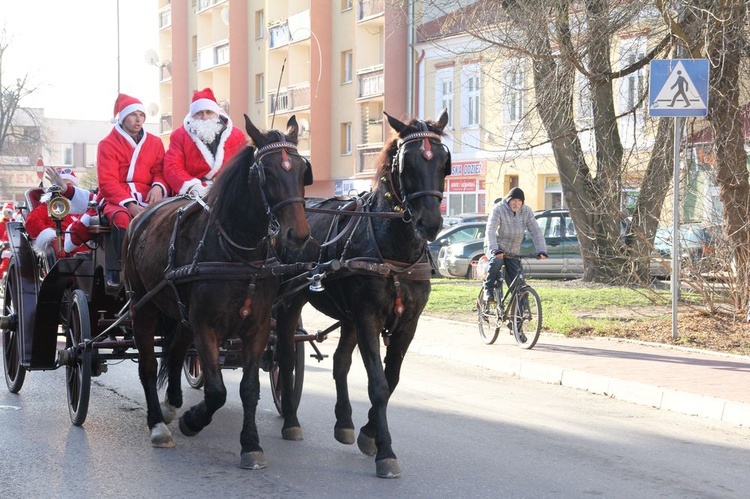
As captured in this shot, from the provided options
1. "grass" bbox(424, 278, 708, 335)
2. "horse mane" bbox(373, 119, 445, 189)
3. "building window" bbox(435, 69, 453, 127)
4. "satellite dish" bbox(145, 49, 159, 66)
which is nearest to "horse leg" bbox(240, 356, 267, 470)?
"horse mane" bbox(373, 119, 445, 189)

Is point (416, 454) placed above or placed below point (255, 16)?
below

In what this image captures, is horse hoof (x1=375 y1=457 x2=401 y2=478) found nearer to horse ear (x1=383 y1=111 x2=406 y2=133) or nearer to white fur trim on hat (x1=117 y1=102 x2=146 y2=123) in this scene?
horse ear (x1=383 y1=111 x2=406 y2=133)

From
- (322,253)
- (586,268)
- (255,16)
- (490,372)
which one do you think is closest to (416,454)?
(322,253)

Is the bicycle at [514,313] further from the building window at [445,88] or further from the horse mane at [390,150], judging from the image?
the building window at [445,88]

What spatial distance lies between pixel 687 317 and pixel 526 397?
5.10 metres

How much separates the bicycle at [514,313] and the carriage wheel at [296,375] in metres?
4.85

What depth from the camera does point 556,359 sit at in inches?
466

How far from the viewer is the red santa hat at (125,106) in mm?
8945

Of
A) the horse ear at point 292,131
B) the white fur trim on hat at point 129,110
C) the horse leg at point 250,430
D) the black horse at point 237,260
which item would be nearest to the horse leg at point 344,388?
the black horse at point 237,260

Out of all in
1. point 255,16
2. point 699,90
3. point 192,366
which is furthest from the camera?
point 255,16

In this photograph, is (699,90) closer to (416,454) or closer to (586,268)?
(416,454)

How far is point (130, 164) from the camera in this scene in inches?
348

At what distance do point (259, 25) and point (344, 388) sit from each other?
47.0m

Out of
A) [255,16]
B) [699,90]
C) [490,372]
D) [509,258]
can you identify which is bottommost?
[490,372]
